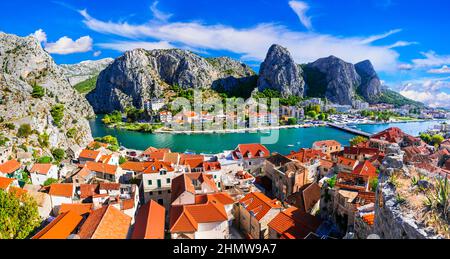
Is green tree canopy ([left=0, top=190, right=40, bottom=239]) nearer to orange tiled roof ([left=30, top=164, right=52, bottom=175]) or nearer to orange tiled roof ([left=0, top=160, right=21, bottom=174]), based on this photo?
orange tiled roof ([left=30, top=164, right=52, bottom=175])

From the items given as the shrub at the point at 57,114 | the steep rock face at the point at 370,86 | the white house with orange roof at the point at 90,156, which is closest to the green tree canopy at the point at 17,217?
the white house with orange roof at the point at 90,156

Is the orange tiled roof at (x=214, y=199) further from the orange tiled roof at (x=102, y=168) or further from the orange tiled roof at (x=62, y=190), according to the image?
the orange tiled roof at (x=102, y=168)

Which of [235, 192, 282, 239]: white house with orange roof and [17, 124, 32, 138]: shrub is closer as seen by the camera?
[235, 192, 282, 239]: white house with orange roof

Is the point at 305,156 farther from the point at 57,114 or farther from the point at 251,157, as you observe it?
the point at 57,114

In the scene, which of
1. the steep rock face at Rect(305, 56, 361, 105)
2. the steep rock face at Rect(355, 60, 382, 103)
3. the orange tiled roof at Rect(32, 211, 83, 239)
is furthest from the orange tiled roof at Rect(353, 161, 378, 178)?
the steep rock face at Rect(355, 60, 382, 103)

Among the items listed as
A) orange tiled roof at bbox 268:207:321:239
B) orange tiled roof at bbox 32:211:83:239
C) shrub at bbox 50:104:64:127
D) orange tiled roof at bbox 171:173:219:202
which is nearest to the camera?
orange tiled roof at bbox 32:211:83:239
